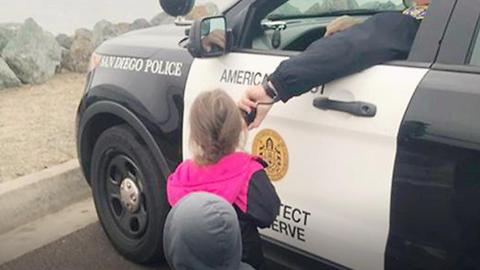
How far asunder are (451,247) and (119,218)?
77.8 inches

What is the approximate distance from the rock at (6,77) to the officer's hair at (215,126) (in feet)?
16.6

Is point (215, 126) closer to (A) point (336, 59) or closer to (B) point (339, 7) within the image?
(A) point (336, 59)

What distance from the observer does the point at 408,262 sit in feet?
6.83

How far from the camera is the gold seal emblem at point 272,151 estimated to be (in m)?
2.41

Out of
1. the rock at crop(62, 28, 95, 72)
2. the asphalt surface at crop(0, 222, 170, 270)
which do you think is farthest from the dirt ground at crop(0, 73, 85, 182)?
the asphalt surface at crop(0, 222, 170, 270)

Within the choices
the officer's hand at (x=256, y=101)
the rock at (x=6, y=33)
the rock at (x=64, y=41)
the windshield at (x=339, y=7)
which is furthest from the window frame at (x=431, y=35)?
the rock at (x=64, y=41)

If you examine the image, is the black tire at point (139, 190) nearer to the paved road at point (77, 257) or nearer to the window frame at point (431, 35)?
the paved road at point (77, 257)

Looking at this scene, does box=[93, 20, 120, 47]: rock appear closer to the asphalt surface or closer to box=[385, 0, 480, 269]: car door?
the asphalt surface

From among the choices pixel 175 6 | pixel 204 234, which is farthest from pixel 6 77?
pixel 204 234

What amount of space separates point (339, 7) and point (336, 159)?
1967 mm

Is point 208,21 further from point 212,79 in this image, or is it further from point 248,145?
point 248,145

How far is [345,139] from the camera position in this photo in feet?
7.18

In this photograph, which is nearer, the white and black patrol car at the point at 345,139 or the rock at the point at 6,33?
the white and black patrol car at the point at 345,139

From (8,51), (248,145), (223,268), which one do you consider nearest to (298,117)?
(248,145)
